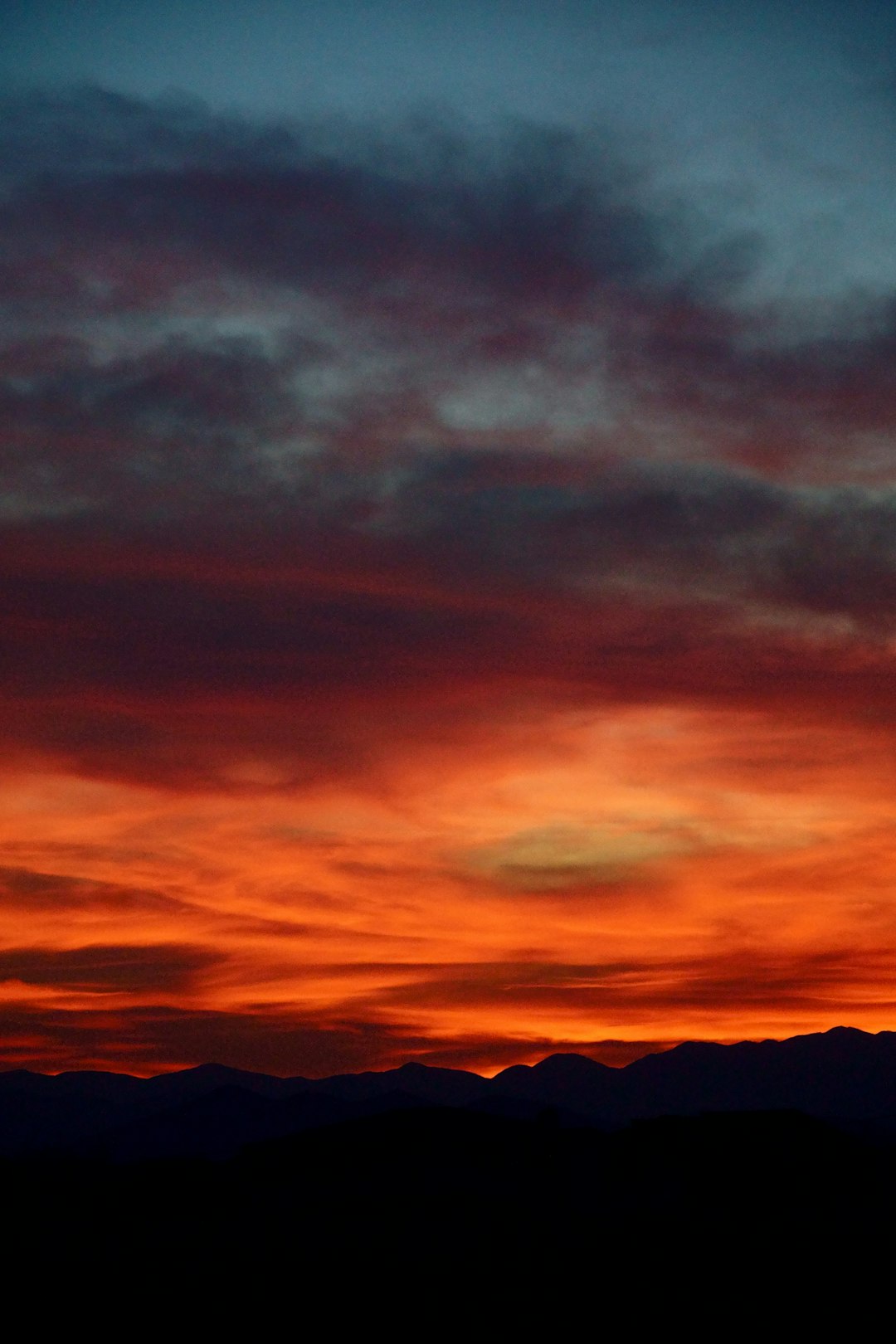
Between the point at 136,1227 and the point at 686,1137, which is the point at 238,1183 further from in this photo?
the point at 686,1137

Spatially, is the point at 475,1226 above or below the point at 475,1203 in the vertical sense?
below

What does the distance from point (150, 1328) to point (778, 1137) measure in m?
53.4

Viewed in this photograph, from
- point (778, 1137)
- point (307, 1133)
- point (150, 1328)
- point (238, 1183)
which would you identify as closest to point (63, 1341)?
point (150, 1328)

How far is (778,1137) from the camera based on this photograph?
118 m

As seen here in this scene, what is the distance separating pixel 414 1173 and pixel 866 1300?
1828 inches

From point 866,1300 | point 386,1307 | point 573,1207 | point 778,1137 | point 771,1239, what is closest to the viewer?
point 866,1300

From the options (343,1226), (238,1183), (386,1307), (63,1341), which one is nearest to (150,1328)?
(63,1341)

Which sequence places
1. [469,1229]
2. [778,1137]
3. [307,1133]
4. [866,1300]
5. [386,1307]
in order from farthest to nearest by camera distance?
[307,1133], [778,1137], [469,1229], [386,1307], [866,1300]

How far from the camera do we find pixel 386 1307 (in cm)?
8706

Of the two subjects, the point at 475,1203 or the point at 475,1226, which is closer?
the point at 475,1226

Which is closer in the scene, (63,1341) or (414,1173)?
(63,1341)

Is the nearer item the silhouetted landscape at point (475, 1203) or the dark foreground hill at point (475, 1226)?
the dark foreground hill at point (475, 1226)

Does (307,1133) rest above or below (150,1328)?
above

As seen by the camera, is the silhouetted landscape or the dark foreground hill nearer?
the dark foreground hill
